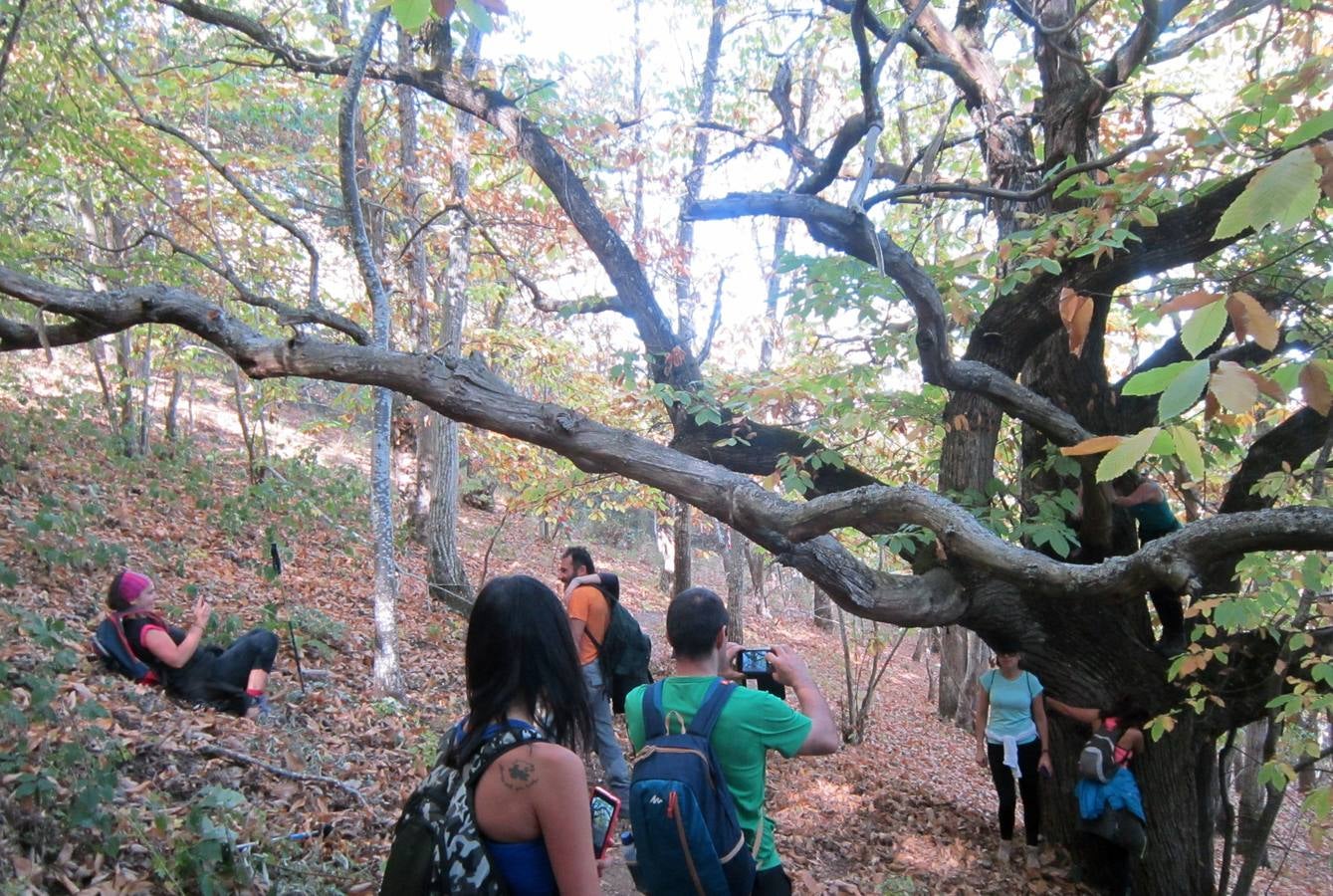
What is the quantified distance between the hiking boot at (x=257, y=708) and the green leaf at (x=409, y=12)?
15.9 ft

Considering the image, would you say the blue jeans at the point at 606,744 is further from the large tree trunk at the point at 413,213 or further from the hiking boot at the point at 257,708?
the large tree trunk at the point at 413,213

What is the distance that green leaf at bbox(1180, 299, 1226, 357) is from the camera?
1.39 m

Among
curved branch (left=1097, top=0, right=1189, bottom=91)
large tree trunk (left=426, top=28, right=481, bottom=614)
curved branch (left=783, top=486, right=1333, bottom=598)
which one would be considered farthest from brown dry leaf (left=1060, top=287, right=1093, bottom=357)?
large tree trunk (left=426, top=28, right=481, bottom=614)

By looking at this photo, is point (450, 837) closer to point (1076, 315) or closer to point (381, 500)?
point (1076, 315)

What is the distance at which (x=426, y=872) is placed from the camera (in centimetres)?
170

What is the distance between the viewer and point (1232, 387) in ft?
4.36

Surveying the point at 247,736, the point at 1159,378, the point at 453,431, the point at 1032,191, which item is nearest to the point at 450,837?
the point at 1159,378

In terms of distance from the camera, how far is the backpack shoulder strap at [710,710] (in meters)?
2.55

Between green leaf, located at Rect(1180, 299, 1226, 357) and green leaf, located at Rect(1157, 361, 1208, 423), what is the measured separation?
0.11 ft

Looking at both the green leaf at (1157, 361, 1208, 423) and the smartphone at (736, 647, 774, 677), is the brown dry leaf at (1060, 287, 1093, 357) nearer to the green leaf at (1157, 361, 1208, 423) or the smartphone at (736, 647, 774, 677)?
the green leaf at (1157, 361, 1208, 423)

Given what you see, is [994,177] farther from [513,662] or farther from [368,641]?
[368,641]

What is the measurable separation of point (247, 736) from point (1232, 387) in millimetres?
5162

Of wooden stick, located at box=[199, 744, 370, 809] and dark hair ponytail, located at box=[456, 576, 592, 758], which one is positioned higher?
dark hair ponytail, located at box=[456, 576, 592, 758]

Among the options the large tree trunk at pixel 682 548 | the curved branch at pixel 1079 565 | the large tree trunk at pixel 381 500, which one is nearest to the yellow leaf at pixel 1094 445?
the curved branch at pixel 1079 565
